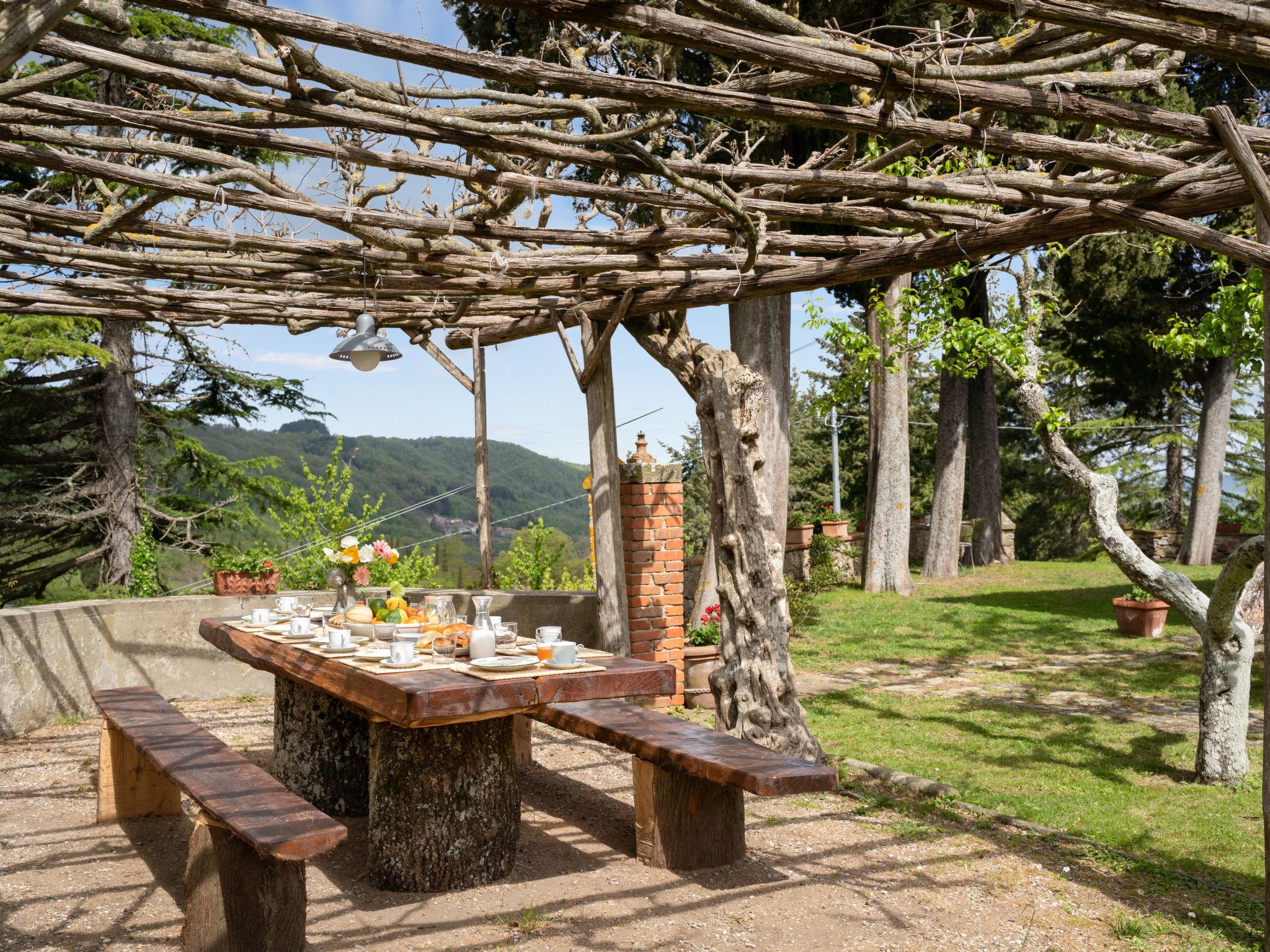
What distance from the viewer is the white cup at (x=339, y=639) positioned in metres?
4.52

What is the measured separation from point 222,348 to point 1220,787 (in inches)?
406

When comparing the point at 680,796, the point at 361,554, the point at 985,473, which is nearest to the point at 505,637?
the point at 361,554

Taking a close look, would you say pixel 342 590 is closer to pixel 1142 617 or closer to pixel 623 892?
pixel 623 892

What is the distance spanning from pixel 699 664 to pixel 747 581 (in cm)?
197

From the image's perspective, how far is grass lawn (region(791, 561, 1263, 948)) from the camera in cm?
469

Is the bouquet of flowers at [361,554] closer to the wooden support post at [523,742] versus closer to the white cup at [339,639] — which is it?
the white cup at [339,639]

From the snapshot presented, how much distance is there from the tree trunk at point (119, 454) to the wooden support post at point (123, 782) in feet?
18.3

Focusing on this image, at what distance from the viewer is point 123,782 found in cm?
496

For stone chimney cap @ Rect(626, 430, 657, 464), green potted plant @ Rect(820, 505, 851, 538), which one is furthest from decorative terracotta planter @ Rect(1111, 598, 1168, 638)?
stone chimney cap @ Rect(626, 430, 657, 464)

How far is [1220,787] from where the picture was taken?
5.33 m

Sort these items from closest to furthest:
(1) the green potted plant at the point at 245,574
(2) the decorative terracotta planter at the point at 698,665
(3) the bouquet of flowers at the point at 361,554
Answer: (3) the bouquet of flowers at the point at 361,554, (2) the decorative terracotta planter at the point at 698,665, (1) the green potted plant at the point at 245,574

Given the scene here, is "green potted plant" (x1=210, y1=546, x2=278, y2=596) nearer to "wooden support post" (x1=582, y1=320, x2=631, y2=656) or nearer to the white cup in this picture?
"wooden support post" (x1=582, y1=320, x2=631, y2=656)

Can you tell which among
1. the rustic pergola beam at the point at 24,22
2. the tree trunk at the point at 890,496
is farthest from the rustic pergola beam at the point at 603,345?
the tree trunk at the point at 890,496

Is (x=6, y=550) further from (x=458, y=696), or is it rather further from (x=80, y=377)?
(x=458, y=696)
